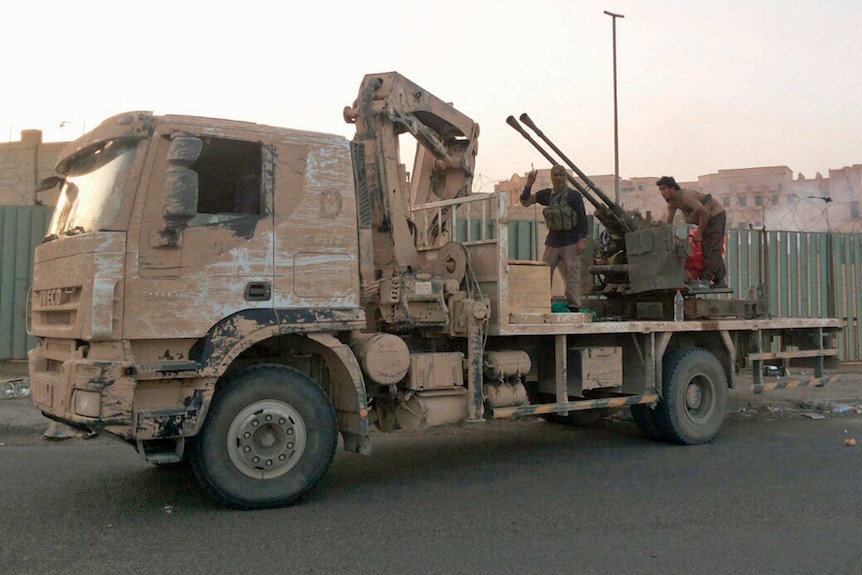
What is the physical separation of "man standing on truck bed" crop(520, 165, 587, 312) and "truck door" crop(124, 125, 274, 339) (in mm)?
3541

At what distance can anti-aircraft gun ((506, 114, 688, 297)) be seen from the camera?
7.97 metres

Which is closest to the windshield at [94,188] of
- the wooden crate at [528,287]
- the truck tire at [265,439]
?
the truck tire at [265,439]

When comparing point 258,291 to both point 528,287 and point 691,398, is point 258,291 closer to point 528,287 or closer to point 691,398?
point 528,287

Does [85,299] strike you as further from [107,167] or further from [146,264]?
[107,167]

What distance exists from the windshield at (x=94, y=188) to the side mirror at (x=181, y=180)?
374 millimetres

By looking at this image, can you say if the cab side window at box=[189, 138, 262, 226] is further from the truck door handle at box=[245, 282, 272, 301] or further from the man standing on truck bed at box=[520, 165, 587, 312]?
the man standing on truck bed at box=[520, 165, 587, 312]

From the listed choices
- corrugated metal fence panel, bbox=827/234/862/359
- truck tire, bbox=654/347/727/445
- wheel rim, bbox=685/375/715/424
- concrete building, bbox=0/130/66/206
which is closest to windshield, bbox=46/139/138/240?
truck tire, bbox=654/347/727/445

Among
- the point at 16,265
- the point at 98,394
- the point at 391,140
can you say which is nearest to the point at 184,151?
the point at 98,394

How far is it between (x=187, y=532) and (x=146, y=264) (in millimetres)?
1724

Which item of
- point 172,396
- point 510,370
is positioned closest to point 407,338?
point 510,370

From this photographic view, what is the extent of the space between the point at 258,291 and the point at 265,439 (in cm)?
102

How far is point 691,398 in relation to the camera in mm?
8055

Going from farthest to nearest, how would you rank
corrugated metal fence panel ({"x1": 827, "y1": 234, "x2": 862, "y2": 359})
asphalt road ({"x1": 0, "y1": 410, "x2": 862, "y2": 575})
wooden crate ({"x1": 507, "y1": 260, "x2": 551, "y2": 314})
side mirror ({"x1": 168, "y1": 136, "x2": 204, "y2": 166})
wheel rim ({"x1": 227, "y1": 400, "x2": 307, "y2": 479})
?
corrugated metal fence panel ({"x1": 827, "y1": 234, "x2": 862, "y2": 359}) < wooden crate ({"x1": 507, "y1": 260, "x2": 551, "y2": 314}) < wheel rim ({"x1": 227, "y1": 400, "x2": 307, "y2": 479}) < side mirror ({"x1": 168, "y1": 136, "x2": 204, "y2": 166}) < asphalt road ({"x1": 0, "y1": 410, "x2": 862, "y2": 575})

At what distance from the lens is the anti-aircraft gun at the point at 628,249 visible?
7.97m
